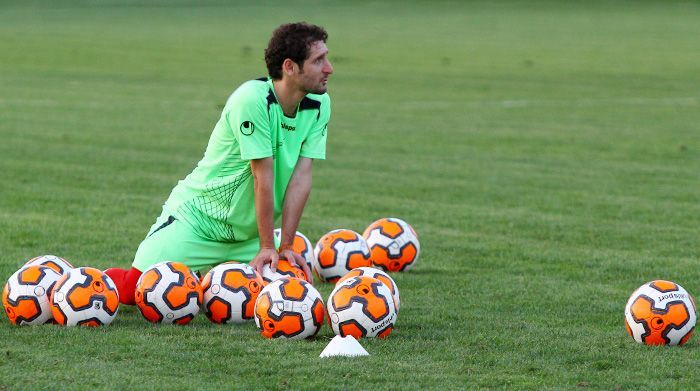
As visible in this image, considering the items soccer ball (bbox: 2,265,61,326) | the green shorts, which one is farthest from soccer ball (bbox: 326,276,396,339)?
soccer ball (bbox: 2,265,61,326)

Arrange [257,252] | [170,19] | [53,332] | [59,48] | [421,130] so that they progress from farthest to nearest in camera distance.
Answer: [170,19]
[59,48]
[421,130]
[257,252]
[53,332]

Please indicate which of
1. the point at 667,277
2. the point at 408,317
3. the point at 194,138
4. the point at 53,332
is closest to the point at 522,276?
the point at 667,277

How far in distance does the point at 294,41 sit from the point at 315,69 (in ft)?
0.79

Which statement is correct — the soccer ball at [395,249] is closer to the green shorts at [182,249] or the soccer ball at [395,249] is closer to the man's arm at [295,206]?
the green shorts at [182,249]

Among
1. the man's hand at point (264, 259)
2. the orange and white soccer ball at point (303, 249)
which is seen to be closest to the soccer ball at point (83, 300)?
the man's hand at point (264, 259)

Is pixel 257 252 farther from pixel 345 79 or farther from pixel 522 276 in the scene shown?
pixel 345 79

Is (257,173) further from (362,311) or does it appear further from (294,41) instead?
(362,311)

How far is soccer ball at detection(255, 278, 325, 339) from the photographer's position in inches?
323

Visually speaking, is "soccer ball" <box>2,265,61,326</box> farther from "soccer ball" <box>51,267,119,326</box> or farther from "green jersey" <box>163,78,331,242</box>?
"green jersey" <box>163,78,331,242</box>

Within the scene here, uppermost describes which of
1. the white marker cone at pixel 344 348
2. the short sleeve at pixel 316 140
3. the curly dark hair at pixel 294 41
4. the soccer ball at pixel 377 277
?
the curly dark hair at pixel 294 41

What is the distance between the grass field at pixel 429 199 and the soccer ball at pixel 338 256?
0.21 metres

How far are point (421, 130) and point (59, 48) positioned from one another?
88.4 feet

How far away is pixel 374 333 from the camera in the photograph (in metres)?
8.30

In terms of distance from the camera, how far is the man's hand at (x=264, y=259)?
367 inches
